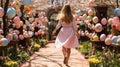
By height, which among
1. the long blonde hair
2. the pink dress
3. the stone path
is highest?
the long blonde hair

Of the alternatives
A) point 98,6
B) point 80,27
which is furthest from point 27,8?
point 80,27

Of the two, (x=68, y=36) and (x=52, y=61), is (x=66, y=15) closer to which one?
(x=68, y=36)

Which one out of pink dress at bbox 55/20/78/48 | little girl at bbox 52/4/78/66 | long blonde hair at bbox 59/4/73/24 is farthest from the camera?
pink dress at bbox 55/20/78/48

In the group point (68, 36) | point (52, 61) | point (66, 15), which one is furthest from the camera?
point (52, 61)

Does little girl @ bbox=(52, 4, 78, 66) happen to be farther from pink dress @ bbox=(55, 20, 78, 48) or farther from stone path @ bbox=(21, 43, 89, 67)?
stone path @ bbox=(21, 43, 89, 67)

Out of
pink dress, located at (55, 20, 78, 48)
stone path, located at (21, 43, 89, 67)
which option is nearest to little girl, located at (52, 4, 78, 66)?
pink dress, located at (55, 20, 78, 48)

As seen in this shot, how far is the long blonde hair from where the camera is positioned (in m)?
9.46

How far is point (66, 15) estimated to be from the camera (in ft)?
31.2

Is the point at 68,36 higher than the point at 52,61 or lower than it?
higher

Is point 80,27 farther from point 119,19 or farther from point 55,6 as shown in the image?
point 119,19

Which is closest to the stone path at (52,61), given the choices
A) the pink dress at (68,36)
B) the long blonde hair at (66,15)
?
the pink dress at (68,36)

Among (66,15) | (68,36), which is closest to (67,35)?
(68,36)

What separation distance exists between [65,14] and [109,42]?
57.7 inches

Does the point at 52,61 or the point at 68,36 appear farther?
the point at 52,61
